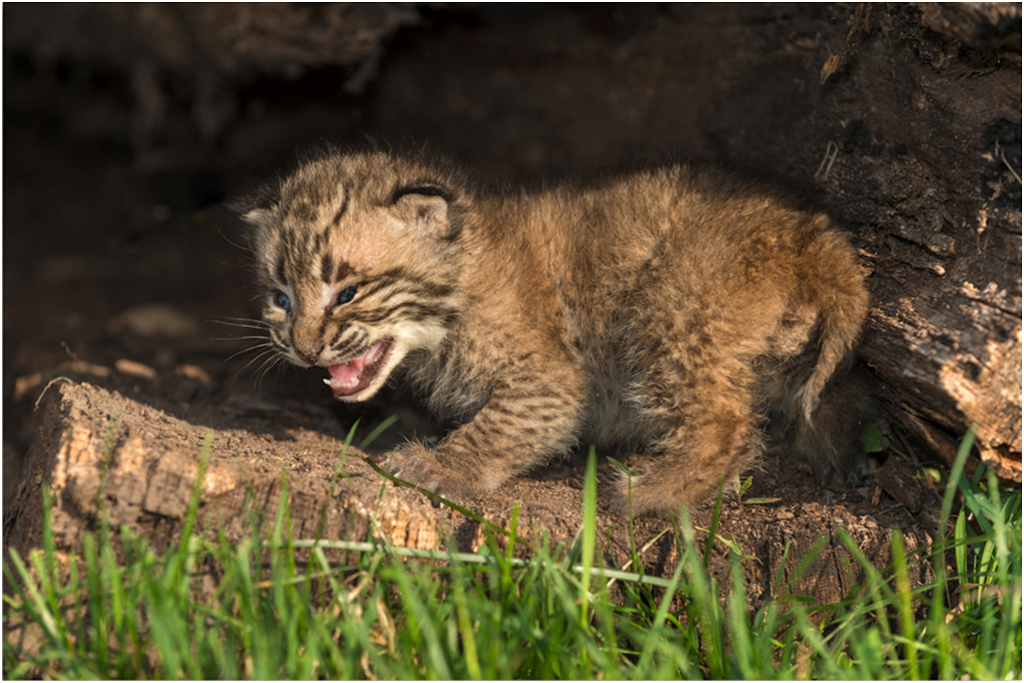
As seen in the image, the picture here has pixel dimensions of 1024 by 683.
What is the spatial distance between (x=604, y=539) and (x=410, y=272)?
133cm

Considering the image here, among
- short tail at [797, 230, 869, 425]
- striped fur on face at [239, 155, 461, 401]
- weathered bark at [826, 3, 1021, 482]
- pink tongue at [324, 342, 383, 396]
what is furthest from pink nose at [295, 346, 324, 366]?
weathered bark at [826, 3, 1021, 482]

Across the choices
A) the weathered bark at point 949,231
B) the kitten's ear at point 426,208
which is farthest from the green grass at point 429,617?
the kitten's ear at point 426,208

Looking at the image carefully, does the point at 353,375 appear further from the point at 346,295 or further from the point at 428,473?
the point at 428,473

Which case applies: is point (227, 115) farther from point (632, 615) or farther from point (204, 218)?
point (632, 615)

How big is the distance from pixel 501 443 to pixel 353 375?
68 centimetres

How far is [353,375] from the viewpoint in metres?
3.29

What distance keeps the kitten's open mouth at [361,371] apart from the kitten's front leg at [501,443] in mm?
319

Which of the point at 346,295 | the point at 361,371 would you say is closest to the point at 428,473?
the point at 361,371

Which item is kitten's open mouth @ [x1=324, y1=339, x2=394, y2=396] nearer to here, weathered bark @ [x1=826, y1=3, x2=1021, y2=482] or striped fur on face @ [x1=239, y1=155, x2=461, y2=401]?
striped fur on face @ [x1=239, y1=155, x2=461, y2=401]

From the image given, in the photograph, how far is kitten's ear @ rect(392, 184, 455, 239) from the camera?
125 inches

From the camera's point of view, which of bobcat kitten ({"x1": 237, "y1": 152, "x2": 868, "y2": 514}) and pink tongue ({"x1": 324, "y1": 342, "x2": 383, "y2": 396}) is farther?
pink tongue ({"x1": 324, "y1": 342, "x2": 383, "y2": 396})

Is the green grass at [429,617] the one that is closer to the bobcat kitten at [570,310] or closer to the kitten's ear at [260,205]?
the bobcat kitten at [570,310]

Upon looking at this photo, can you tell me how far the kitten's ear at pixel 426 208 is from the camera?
125 inches

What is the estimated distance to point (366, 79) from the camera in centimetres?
588
